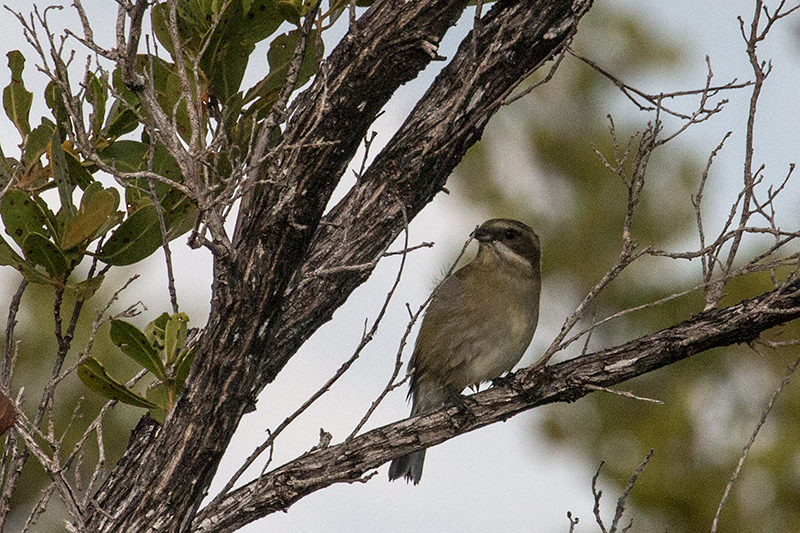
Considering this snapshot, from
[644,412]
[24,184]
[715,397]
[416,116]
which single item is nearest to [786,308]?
[416,116]

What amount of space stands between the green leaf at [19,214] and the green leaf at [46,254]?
0.05m

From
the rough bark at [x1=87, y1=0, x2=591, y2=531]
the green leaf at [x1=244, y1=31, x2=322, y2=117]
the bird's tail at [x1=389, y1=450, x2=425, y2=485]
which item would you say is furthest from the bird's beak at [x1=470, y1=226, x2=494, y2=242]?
the green leaf at [x1=244, y1=31, x2=322, y2=117]

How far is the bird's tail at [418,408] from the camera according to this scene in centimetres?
496

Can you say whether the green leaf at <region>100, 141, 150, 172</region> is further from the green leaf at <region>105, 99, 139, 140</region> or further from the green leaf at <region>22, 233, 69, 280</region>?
the green leaf at <region>22, 233, 69, 280</region>

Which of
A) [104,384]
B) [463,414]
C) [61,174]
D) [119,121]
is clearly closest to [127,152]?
[119,121]

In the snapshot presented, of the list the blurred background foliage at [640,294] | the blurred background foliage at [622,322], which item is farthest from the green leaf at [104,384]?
the blurred background foliage at [640,294]

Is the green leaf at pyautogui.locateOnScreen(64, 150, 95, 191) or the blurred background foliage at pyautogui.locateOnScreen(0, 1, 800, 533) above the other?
the blurred background foliage at pyautogui.locateOnScreen(0, 1, 800, 533)

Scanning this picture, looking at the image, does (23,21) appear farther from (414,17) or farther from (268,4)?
(414,17)

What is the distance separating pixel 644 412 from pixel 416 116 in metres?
8.30

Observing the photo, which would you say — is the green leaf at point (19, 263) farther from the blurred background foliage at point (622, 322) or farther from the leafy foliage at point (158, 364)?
the blurred background foliage at point (622, 322)

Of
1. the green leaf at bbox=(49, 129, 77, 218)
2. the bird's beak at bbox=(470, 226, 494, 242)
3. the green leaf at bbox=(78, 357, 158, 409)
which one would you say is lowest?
the green leaf at bbox=(78, 357, 158, 409)

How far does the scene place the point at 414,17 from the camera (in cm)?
330

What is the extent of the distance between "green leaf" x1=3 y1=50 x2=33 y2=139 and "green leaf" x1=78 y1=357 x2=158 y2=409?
89 centimetres

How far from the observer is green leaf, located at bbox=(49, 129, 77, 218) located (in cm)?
299
